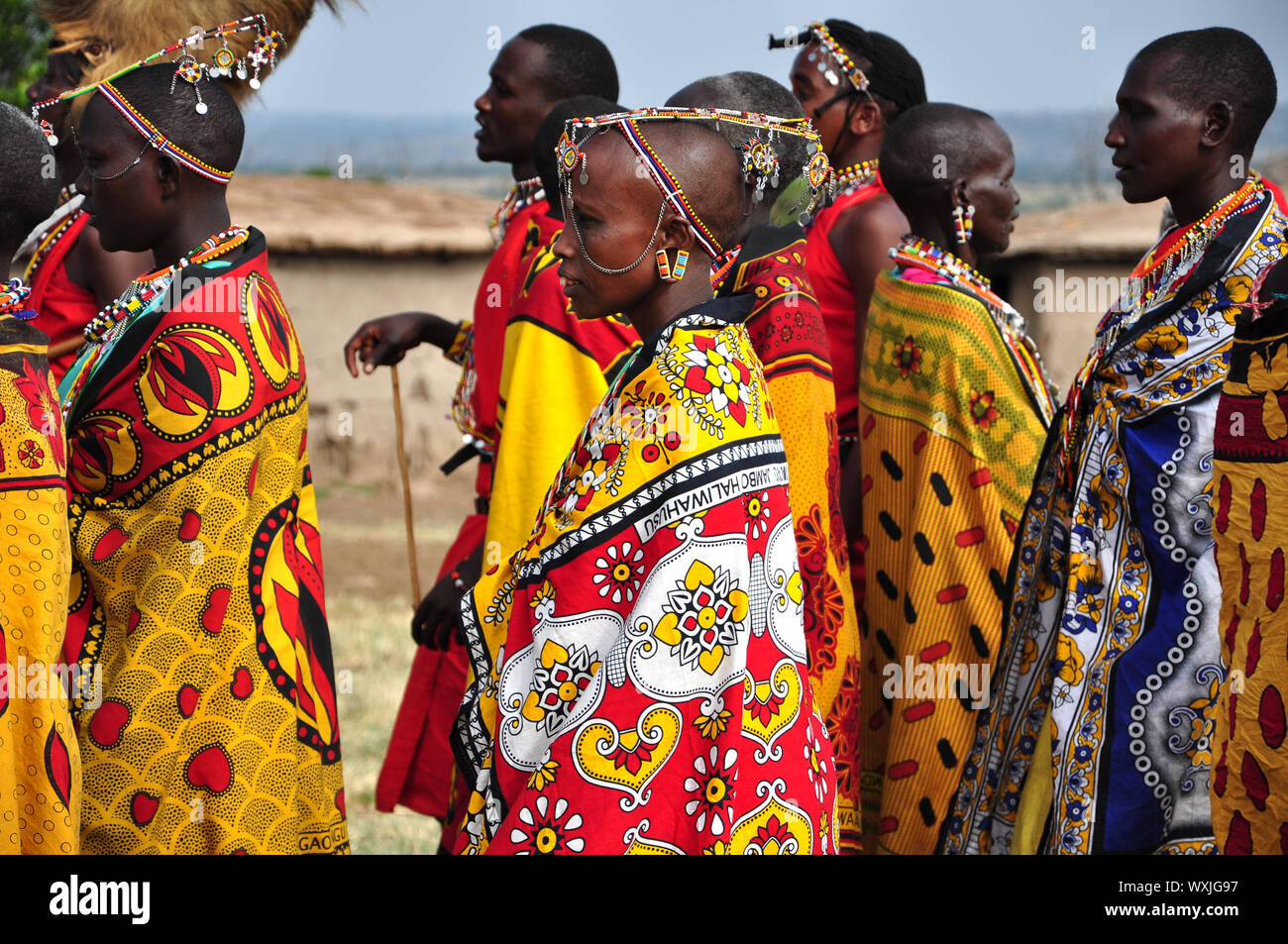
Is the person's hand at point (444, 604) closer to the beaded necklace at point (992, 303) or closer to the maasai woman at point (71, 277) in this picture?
the maasai woman at point (71, 277)

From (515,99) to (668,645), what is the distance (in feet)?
7.82

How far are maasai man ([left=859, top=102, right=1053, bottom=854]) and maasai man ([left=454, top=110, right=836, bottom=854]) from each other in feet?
5.32

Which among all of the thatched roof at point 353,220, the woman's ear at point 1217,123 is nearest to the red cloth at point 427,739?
the woman's ear at point 1217,123

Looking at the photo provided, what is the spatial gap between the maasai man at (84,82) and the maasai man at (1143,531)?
7.66 feet

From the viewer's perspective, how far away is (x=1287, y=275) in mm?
2533

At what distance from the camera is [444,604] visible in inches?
151

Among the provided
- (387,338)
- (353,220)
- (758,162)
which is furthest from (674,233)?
(353,220)

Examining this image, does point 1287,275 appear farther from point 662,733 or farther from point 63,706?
point 63,706

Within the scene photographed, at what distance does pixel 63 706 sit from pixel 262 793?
1.84 ft

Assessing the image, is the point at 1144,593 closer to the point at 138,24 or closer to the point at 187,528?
the point at 187,528

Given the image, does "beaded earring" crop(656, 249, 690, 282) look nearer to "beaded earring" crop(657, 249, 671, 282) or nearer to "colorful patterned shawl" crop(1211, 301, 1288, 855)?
"beaded earring" crop(657, 249, 671, 282)

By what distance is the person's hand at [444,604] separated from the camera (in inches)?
150

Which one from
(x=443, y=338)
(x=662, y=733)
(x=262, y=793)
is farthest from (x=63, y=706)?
(x=443, y=338)

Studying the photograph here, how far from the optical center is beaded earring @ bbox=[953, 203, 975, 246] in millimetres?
4305
